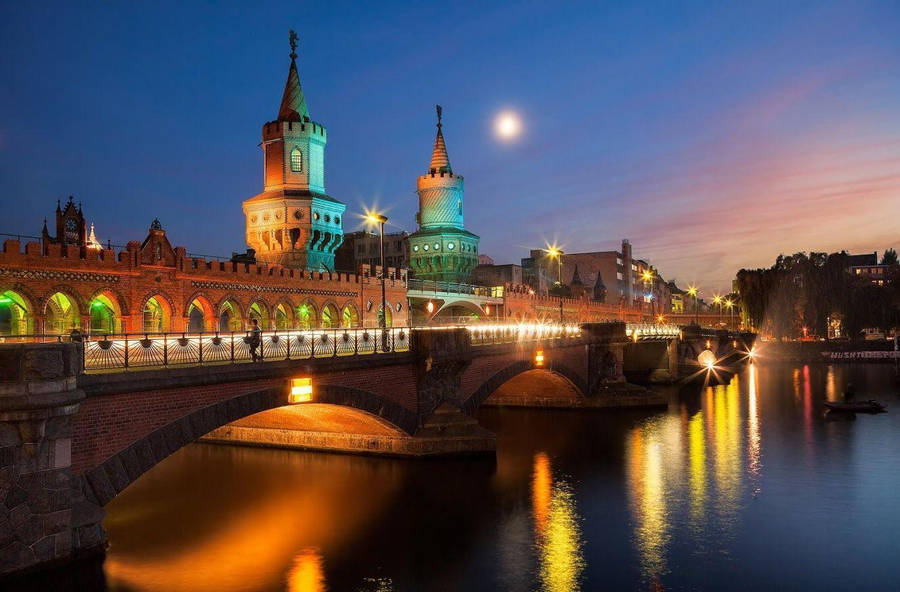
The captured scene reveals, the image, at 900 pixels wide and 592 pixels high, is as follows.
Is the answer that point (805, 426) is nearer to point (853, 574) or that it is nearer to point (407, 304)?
point (853, 574)

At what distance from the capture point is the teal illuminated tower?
83.2 metres

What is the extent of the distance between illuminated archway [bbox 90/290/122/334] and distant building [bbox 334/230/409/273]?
8486 cm

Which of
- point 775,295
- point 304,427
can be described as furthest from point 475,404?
point 775,295

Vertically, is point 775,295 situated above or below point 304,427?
above

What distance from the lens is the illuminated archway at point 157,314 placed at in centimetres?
3694

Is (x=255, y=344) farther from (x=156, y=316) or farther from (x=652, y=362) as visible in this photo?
(x=652, y=362)

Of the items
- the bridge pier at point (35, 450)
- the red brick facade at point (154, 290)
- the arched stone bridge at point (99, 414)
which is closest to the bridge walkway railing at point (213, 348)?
the arched stone bridge at point (99, 414)

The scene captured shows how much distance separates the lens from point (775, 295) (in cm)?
9512

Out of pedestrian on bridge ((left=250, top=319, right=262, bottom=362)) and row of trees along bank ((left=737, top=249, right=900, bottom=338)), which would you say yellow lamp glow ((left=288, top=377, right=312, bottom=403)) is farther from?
row of trees along bank ((left=737, top=249, right=900, bottom=338))

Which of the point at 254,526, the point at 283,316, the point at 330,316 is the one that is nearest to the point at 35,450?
the point at 254,526

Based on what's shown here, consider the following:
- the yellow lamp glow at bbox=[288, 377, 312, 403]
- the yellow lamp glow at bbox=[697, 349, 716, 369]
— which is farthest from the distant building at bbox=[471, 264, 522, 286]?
the yellow lamp glow at bbox=[288, 377, 312, 403]

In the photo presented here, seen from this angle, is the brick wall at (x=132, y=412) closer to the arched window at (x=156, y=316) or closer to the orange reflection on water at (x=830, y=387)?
the arched window at (x=156, y=316)

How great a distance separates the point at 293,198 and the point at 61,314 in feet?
81.4

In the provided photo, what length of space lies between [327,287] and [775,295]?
225 ft
